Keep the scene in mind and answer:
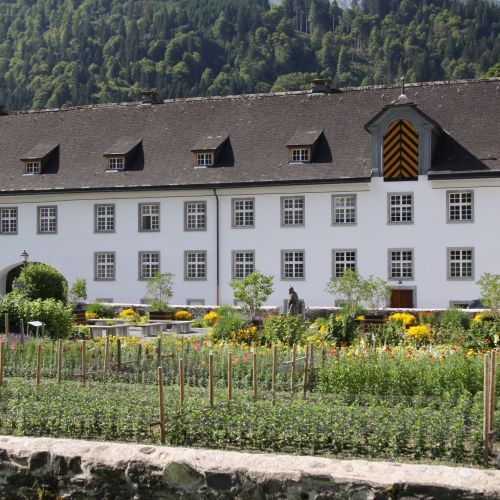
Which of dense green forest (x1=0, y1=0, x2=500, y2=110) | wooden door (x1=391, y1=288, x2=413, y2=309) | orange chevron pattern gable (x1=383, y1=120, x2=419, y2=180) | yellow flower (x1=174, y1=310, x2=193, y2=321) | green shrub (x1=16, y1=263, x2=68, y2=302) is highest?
dense green forest (x1=0, y1=0, x2=500, y2=110)

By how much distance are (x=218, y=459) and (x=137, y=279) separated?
105 feet

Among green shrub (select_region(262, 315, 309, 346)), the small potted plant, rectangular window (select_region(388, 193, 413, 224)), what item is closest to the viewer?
green shrub (select_region(262, 315, 309, 346))

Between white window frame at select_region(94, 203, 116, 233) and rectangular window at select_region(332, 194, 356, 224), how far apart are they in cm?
935

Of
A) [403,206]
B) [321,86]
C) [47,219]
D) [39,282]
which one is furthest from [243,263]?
[39,282]

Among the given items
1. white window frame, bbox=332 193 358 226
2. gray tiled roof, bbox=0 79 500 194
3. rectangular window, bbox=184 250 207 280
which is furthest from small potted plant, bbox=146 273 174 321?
white window frame, bbox=332 193 358 226

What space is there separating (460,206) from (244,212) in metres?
8.31

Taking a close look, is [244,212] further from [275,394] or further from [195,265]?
[275,394]

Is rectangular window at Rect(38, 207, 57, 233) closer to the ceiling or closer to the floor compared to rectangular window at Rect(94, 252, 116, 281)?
closer to the ceiling

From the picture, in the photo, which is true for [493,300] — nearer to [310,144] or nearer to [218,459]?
[310,144]

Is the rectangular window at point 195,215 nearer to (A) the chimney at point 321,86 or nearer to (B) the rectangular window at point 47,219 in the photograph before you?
(B) the rectangular window at point 47,219

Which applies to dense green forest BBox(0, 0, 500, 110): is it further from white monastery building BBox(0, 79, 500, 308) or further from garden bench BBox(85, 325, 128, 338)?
garden bench BBox(85, 325, 128, 338)

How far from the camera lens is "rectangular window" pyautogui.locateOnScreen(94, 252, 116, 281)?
4266 cm

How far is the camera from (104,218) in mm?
42875

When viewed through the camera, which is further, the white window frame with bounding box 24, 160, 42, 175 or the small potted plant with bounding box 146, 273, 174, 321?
the white window frame with bounding box 24, 160, 42, 175
